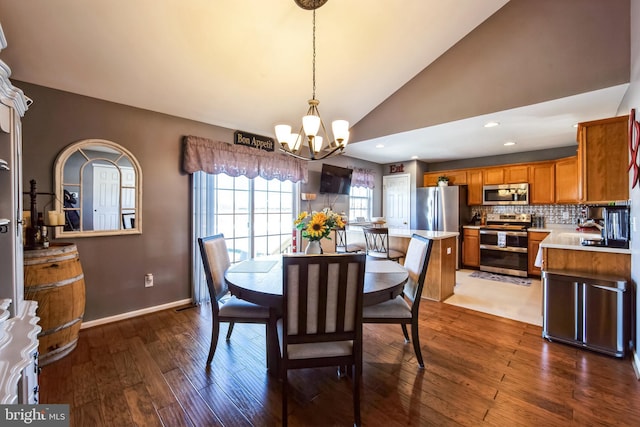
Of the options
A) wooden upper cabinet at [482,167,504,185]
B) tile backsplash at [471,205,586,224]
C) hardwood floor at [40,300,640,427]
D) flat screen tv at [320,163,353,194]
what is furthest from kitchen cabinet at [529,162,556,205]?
flat screen tv at [320,163,353,194]

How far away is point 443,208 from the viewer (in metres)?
5.41

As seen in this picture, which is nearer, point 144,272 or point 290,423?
point 290,423

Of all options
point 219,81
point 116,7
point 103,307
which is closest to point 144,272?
point 103,307

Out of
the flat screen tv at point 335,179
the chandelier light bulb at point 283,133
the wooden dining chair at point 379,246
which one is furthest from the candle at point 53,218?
the flat screen tv at point 335,179

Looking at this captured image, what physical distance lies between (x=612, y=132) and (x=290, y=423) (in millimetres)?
3434

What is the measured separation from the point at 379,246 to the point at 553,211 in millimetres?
3420

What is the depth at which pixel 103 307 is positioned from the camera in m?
2.79

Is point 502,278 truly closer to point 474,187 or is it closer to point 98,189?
point 474,187

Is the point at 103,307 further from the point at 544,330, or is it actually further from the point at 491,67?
the point at 491,67

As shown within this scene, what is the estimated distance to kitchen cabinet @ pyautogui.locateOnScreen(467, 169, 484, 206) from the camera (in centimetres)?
537

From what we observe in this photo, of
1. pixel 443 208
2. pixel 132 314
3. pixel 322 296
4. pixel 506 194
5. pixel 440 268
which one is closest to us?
A: pixel 322 296

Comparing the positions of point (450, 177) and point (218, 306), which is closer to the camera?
point (218, 306)

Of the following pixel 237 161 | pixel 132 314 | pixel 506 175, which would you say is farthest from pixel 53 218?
pixel 506 175

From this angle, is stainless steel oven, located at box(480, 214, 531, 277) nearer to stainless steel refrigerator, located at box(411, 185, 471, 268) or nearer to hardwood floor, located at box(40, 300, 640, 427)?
stainless steel refrigerator, located at box(411, 185, 471, 268)
